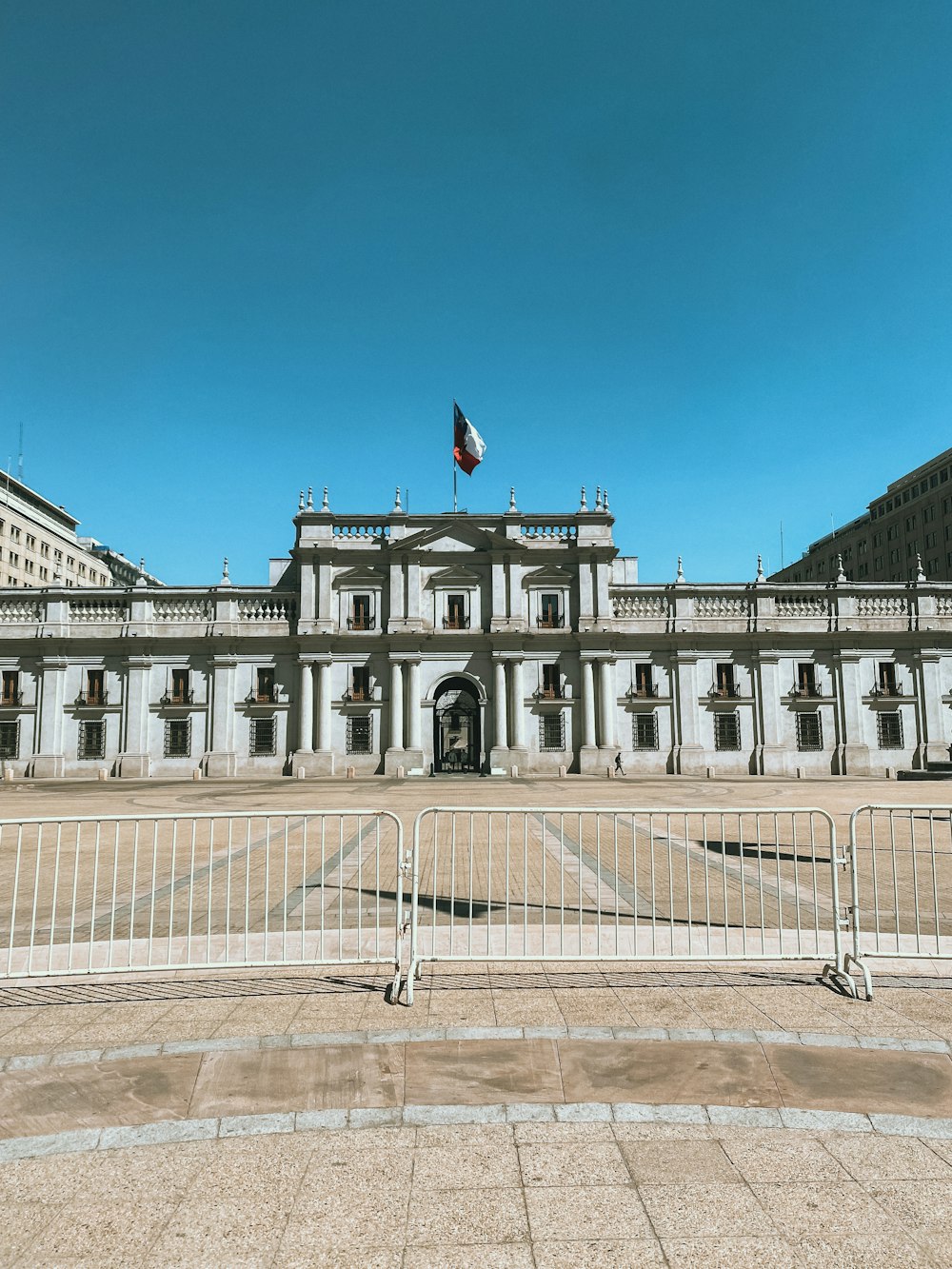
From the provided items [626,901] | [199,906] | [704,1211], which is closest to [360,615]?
[199,906]

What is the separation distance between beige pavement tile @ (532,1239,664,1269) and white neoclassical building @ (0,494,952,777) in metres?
36.1

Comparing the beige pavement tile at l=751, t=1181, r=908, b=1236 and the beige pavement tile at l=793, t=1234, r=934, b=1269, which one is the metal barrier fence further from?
the beige pavement tile at l=793, t=1234, r=934, b=1269

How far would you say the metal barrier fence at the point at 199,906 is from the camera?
6.14m

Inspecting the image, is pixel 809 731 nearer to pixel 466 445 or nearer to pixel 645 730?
pixel 645 730

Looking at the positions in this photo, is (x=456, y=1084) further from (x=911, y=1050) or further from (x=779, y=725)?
(x=779, y=725)

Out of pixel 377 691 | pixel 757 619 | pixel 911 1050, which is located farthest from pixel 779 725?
pixel 911 1050

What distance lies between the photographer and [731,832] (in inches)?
607

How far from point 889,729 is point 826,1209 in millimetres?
42487

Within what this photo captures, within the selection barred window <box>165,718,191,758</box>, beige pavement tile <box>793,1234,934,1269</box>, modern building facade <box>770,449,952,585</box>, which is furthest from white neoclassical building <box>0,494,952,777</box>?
beige pavement tile <box>793,1234,934,1269</box>

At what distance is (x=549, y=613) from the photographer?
134 feet

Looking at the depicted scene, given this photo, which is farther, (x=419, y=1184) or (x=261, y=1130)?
(x=261, y=1130)

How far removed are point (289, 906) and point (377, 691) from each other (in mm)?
31654

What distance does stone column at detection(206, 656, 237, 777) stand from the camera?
38719 mm

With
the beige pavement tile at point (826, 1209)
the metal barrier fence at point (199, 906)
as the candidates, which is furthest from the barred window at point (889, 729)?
the beige pavement tile at point (826, 1209)
